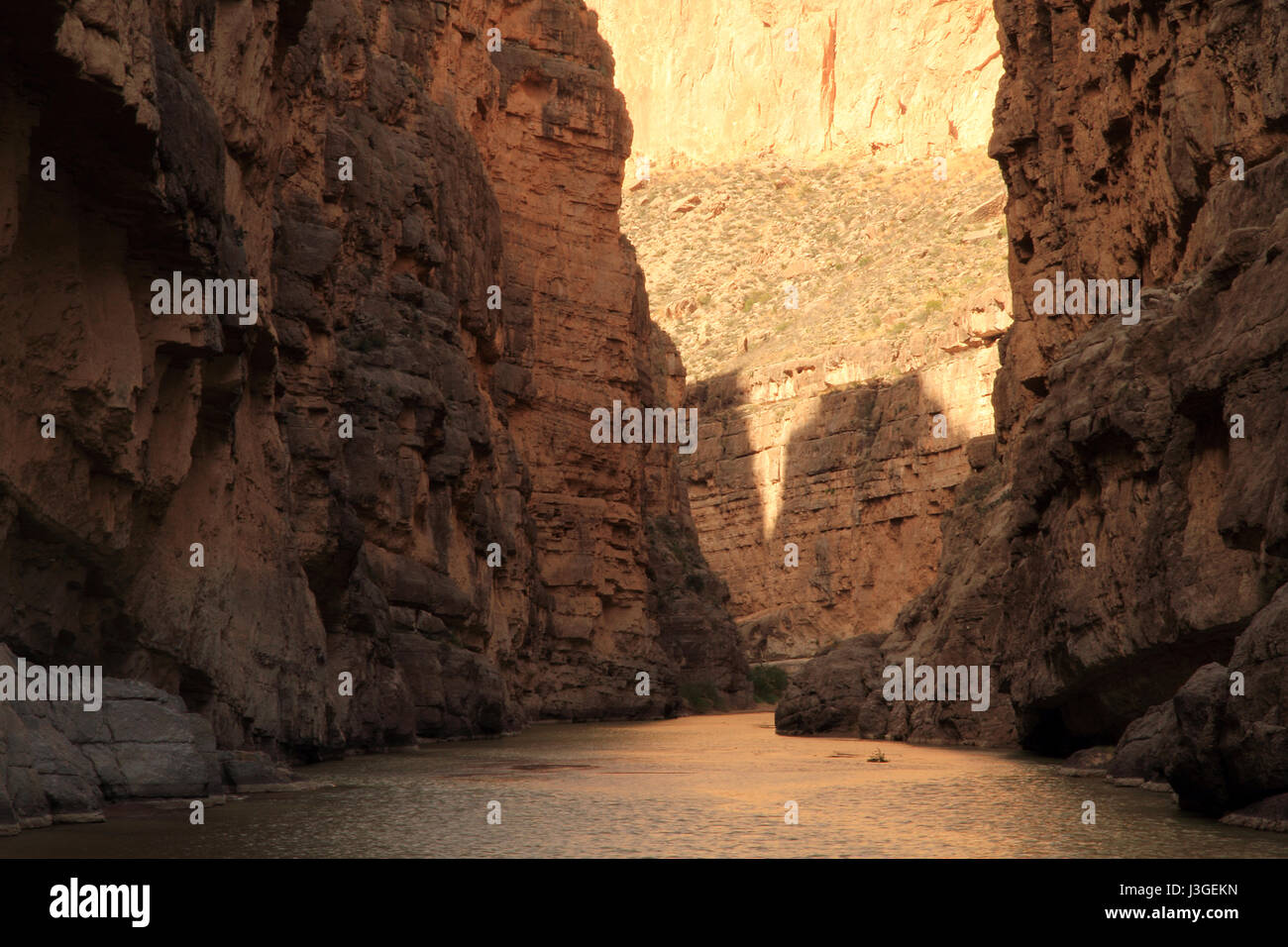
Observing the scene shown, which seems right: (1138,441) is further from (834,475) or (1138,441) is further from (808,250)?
(808,250)

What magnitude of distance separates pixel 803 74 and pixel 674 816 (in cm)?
12703

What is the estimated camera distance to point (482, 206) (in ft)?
151

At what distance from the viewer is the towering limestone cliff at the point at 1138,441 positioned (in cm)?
1559

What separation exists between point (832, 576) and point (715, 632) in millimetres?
23145

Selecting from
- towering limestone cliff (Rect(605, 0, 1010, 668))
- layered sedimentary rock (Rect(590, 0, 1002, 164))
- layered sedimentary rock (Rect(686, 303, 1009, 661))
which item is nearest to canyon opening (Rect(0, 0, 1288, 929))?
towering limestone cliff (Rect(605, 0, 1010, 668))

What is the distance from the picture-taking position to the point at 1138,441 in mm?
20578

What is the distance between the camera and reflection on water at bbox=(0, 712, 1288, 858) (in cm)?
1215

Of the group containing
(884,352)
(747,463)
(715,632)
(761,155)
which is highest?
(761,155)

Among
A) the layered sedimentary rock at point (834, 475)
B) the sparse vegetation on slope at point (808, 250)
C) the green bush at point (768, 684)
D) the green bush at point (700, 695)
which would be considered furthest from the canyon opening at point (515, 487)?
the sparse vegetation on slope at point (808, 250)

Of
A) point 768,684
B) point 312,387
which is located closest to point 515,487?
point 312,387

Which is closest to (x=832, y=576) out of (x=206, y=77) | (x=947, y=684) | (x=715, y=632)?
→ (x=715, y=632)

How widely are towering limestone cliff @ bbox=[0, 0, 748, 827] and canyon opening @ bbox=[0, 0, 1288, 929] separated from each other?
0.08m

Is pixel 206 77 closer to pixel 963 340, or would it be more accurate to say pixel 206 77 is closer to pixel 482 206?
pixel 482 206

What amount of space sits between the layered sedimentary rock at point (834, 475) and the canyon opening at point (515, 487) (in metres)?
18.3
